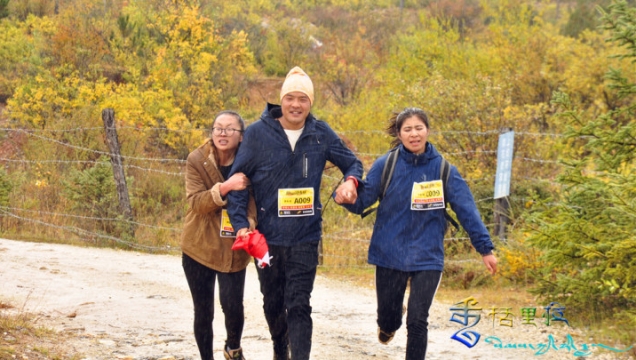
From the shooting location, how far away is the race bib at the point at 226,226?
552 cm


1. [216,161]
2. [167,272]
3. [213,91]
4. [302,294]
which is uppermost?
[213,91]

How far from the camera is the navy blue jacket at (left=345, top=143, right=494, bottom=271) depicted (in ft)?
18.2

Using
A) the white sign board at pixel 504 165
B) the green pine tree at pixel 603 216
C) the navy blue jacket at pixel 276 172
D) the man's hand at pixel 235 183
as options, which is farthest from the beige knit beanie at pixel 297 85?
the white sign board at pixel 504 165

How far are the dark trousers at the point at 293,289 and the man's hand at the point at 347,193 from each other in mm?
354

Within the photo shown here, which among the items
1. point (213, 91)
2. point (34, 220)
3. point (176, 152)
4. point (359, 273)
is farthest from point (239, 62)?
point (359, 273)

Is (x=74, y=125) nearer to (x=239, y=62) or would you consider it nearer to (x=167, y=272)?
(x=167, y=272)

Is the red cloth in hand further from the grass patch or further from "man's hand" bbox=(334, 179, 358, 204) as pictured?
the grass patch

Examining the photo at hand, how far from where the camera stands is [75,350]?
616cm

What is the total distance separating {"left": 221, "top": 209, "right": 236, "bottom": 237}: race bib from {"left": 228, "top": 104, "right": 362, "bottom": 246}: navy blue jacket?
16 centimetres

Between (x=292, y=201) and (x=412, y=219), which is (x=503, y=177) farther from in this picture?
(x=292, y=201)

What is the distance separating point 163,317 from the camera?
26.5 feet

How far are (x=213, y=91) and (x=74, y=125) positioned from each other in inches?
265

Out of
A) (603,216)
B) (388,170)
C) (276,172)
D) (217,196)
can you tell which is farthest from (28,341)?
(603,216)

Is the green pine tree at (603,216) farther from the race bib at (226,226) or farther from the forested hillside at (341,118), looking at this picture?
the race bib at (226,226)
